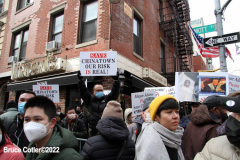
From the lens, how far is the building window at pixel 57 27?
905 cm

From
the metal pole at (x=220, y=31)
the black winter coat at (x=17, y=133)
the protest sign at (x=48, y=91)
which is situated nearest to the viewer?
the black winter coat at (x=17, y=133)

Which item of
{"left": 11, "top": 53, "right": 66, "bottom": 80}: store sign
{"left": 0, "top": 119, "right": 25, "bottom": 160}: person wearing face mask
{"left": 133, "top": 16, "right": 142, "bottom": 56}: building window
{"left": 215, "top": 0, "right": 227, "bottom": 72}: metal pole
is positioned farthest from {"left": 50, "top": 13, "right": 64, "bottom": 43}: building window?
{"left": 0, "top": 119, "right": 25, "bottom": 160}: person wearing face mask

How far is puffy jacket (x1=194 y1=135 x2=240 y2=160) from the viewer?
56.7 inches

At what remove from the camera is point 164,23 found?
12.4 m

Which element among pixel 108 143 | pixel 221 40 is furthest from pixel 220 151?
pixel 221 40

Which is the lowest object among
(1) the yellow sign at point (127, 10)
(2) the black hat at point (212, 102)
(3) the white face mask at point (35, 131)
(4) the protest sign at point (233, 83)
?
(3) the white face mask at point (35, 131)

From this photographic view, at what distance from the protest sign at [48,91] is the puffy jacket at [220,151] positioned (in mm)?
4022

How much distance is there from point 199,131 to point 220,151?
942mm

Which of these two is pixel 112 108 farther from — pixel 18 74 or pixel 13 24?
pixel 13 24

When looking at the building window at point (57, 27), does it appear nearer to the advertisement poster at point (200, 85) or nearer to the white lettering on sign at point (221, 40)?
the advertisement poster at point (200, 85)

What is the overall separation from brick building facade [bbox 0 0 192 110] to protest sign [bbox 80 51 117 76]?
210cm

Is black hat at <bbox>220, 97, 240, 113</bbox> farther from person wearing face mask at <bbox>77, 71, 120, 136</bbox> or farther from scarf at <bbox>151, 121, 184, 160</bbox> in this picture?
person wearing face mask at <bbox>77, 71, 120, 136</bbox>

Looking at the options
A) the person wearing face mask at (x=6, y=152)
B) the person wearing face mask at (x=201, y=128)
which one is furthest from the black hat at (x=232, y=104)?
the person wearing face mask at (x=6, y=152)

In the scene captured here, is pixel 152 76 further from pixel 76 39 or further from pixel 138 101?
pixel 138 101
